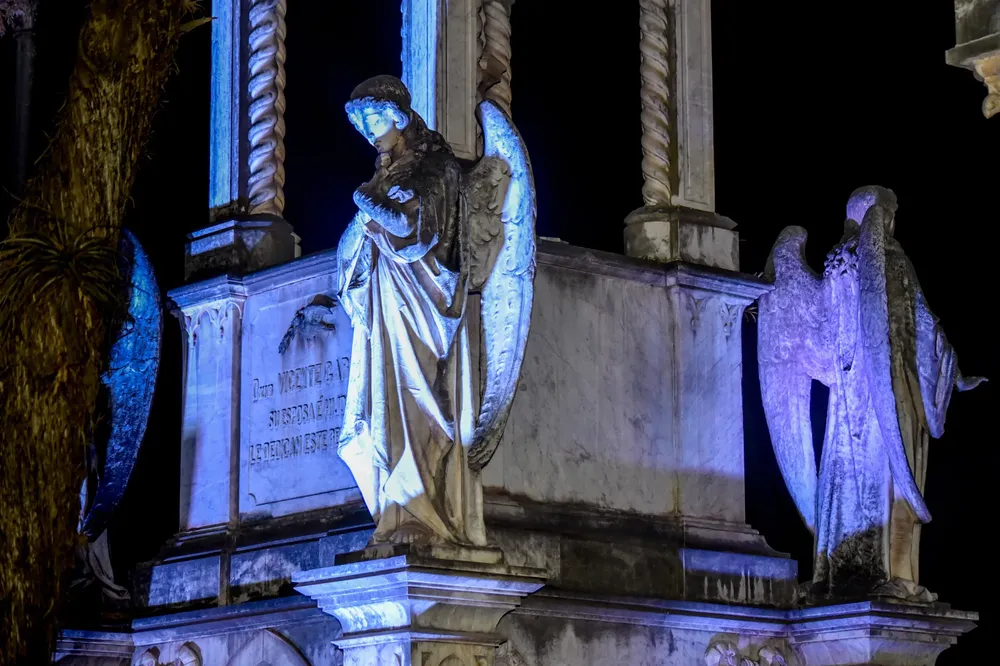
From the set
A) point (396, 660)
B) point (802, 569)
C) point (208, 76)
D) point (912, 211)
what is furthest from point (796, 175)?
point (396, 660)

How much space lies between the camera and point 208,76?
46.3 feet

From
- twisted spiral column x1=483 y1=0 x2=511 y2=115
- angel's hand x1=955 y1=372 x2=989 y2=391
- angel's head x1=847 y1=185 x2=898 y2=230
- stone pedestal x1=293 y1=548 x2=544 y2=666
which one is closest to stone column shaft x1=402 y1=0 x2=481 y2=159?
twisted spiral column x1=483 y1=0 x2=511 y2=115

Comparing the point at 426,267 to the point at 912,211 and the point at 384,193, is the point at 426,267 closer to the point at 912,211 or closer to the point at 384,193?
the point at 384,193

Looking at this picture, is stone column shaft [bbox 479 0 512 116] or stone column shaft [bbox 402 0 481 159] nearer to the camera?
stone column shaft [bbox 402 0 481 159]

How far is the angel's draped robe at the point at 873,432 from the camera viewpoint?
38.4ft

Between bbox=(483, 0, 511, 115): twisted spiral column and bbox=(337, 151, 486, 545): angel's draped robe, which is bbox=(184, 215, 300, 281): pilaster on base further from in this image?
bbox=(337, 151, 486, 545): angel's draped robe

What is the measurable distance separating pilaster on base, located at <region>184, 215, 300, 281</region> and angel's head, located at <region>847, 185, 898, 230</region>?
286cm

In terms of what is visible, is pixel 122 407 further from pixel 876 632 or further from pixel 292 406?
pixel 876 632

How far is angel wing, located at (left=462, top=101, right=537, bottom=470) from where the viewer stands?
34.5 ft

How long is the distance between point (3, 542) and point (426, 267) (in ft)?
8.21

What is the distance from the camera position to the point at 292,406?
460 inches

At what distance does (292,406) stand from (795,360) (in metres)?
2.58

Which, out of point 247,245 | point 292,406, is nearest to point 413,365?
point 292,406

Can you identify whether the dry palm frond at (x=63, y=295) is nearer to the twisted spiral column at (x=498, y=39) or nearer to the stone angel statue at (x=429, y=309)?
the twisted spiral column at (x=498, y=39)
